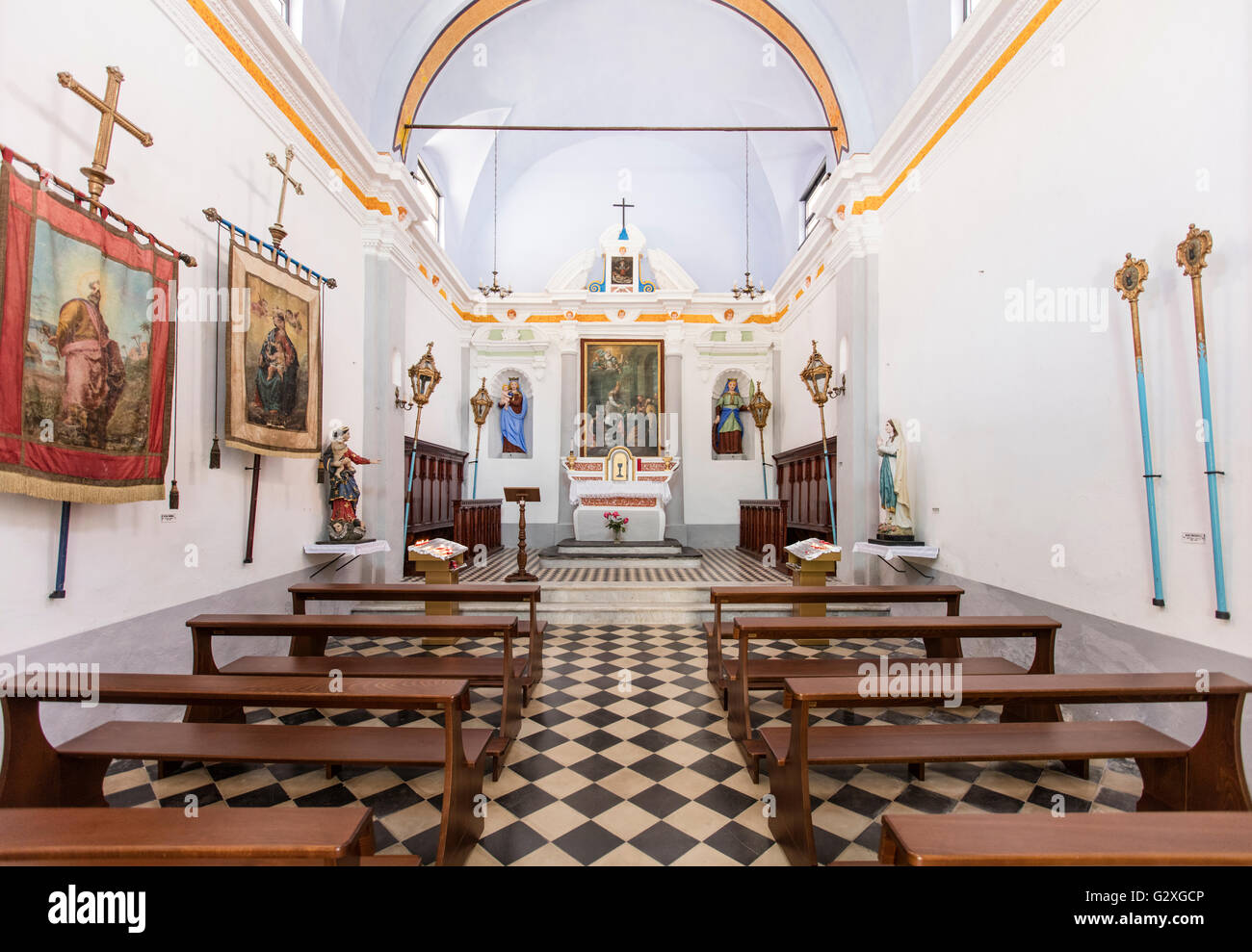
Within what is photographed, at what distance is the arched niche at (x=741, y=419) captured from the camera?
12.0 metres

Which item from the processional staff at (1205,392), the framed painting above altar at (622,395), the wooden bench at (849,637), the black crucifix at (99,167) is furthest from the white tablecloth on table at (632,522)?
the processional staff at (1205,392)

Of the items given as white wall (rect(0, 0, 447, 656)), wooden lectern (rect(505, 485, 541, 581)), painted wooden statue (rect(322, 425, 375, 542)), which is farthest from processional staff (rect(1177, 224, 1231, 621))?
painted wooden statue (rect(322, 425, 375, 542))

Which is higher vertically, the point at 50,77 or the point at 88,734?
the point at 50,77

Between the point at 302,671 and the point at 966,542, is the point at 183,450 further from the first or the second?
the point at 966,542

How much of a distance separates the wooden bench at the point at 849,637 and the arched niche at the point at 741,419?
8463 mm

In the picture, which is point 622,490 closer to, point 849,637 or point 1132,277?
point 849,637

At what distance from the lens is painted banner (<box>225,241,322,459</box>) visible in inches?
168

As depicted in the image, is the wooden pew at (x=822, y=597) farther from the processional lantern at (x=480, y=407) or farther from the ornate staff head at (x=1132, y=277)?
the processional lantern at (x=480, y=407)

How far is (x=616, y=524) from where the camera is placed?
1006cm

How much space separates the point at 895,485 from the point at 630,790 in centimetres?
423

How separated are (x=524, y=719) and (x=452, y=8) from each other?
8204 millimetres

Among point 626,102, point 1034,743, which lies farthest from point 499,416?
point 1034,743

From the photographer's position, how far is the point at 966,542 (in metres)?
5.21
